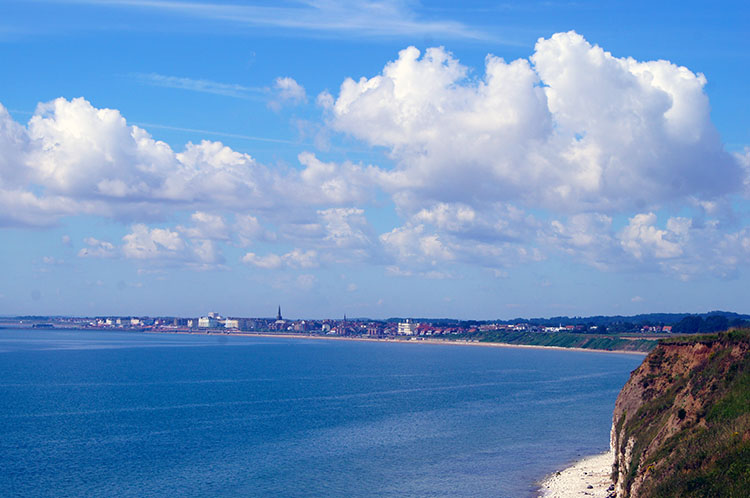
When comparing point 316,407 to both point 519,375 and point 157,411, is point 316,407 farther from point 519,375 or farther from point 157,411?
point 519,375

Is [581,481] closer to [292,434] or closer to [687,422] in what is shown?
[687,422]

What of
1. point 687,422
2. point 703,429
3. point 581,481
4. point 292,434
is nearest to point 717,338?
point 687,422

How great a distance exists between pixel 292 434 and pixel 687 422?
49727mm

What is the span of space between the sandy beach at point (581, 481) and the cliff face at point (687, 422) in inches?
73.7

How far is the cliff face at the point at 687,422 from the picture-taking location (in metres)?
35.8

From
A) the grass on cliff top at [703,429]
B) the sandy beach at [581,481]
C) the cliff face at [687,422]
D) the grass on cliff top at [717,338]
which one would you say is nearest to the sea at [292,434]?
the sandy beach at [581,481]

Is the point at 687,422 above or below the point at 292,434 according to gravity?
above

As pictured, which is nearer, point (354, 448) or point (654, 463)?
point (654, 463)

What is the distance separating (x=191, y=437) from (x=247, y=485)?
2347 centimetres

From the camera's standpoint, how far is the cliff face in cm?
3575

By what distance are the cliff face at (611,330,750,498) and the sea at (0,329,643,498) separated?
11283mm

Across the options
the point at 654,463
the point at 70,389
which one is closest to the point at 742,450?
the point at 654,463

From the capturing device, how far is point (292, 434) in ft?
274

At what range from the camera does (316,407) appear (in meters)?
107
